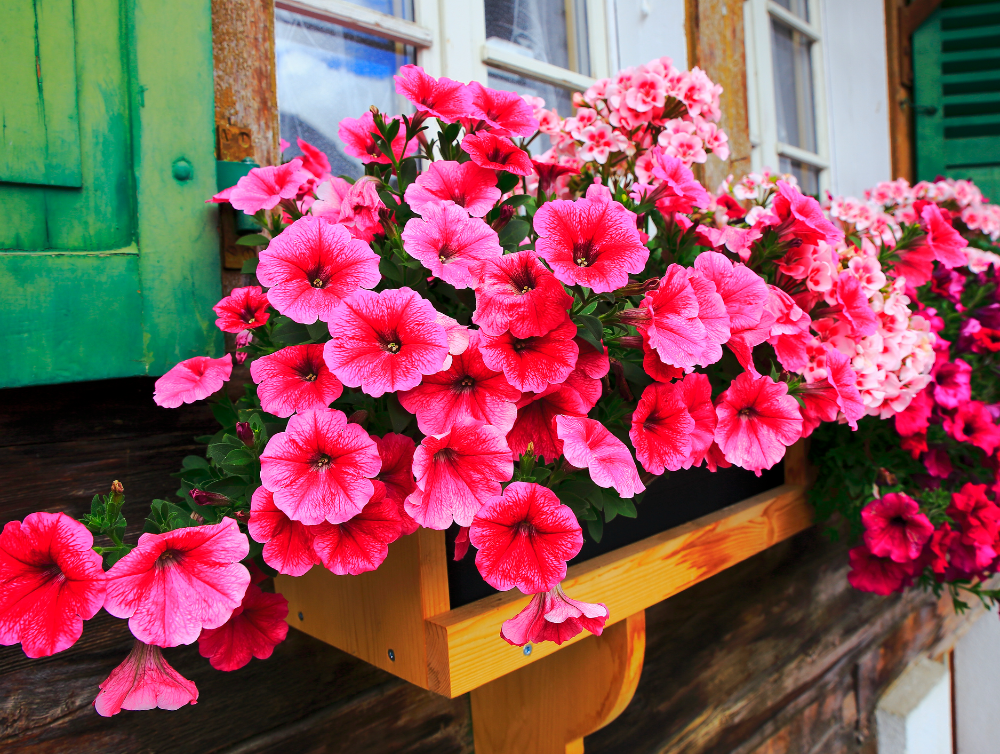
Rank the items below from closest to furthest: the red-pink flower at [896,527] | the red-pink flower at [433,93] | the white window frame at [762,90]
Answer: the red-pink flower at [433,93] < the red-pink flower at [896,527] < the white window frame at [762,90]

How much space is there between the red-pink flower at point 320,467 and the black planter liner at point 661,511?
0.78 ft

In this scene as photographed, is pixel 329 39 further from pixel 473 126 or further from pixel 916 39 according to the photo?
pixel 916 39

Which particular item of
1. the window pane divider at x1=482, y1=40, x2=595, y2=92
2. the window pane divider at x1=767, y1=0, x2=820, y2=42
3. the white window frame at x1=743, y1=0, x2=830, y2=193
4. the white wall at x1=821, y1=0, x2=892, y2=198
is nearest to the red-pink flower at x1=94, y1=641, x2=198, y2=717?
the window pane divider at x1=482, y1=40, x2=595, y2=92

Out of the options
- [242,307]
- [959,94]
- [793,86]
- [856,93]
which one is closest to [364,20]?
[242,307]

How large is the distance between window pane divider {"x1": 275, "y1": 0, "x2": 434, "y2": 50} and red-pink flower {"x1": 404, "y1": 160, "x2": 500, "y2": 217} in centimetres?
59

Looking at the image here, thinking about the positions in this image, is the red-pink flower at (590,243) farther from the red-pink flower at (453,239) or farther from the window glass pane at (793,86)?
the window glass pane at (793,86)

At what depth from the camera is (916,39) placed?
2.52m

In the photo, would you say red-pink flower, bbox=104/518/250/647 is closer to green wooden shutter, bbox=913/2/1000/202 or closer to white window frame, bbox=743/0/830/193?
white window frame, bbox=743/0/830/193

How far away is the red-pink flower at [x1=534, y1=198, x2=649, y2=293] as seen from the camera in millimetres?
522

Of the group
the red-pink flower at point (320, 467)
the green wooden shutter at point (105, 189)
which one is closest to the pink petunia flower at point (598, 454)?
the red-pink flower at point (320, 467)

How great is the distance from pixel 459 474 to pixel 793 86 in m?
2.28

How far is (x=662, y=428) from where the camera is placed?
59cm

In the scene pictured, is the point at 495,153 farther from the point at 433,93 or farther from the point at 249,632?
the point at 249,632

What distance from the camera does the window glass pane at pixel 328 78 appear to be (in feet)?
3.42
